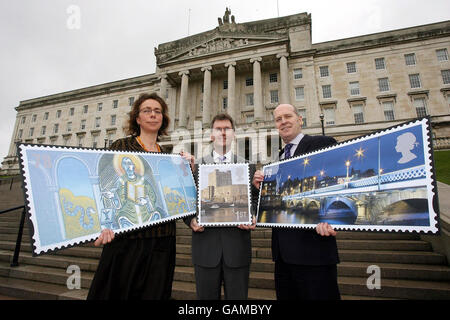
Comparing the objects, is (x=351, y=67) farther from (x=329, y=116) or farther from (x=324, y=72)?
(x=329, y=116)

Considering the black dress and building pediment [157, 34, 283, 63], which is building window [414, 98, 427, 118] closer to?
building pediment [157, 34, 283, 63]

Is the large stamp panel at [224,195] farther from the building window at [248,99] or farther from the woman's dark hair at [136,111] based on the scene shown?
the building window at [248,99]

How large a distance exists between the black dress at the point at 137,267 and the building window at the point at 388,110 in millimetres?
35426

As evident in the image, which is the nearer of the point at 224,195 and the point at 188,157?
the point at 224,195

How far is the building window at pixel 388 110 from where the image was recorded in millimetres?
28406

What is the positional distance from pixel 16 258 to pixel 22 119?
65.4m

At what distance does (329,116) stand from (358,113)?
3.89 m

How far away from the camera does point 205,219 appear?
8.12ft

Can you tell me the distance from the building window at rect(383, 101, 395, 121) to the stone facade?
129 millimetres

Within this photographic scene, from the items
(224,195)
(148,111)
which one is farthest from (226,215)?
(148,111)

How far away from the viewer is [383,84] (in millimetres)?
29812

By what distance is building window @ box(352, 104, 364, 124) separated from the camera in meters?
29.1
